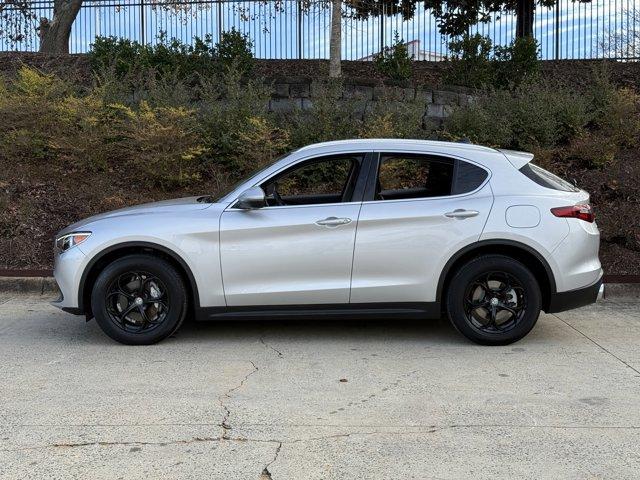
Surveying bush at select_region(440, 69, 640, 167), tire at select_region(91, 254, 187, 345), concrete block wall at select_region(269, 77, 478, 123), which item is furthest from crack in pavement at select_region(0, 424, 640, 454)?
concrete block wall at select_region(269, 77, 478, 123)

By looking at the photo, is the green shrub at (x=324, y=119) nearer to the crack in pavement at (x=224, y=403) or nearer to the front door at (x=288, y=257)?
the front door at (x=288, y=257)

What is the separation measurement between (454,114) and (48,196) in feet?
22.1

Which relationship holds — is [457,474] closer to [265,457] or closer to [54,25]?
[265,457]

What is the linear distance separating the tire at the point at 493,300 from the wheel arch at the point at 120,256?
2217mm

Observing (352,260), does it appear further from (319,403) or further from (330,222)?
(319,403)

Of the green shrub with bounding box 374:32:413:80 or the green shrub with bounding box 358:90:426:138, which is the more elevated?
the green shrub with bounding box 374:32:413:80

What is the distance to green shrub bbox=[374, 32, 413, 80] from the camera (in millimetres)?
13672

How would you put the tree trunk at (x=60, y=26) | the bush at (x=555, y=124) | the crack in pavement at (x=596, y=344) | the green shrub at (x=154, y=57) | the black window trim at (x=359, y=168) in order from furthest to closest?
the tree trunk at (x=60, y=26) < the green shrub at (x=154, y=57) < the bush at (x=555, y=124) < the black window trim at (x=359, y=168) < the crack in pavement at (x=596, y=344)

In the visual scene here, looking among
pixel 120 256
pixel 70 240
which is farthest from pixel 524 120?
pixel 70 240

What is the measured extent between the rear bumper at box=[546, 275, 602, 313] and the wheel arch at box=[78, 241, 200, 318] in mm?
3030

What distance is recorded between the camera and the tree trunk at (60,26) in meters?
16.3

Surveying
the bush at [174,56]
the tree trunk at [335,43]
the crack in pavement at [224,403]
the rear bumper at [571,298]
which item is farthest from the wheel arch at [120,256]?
the tree trunk at [335,43]

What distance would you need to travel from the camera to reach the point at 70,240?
5930mm

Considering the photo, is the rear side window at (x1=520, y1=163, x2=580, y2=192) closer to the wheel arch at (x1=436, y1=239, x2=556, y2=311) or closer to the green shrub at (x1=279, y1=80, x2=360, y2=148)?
the wheel arch at (x1=436, y1=239, x2=556, y2=311)
